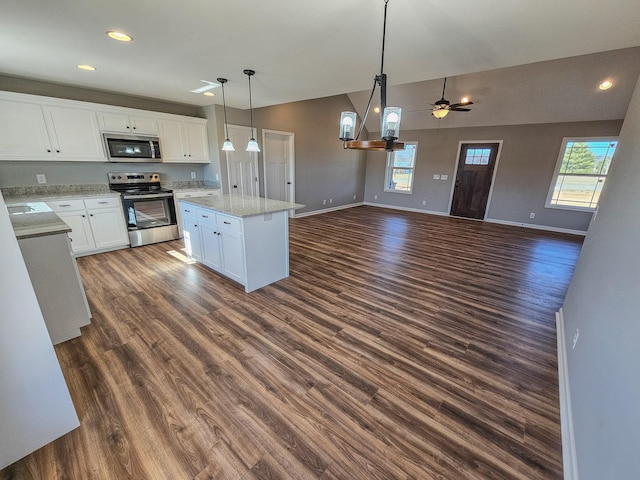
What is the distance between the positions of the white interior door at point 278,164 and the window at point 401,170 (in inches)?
132

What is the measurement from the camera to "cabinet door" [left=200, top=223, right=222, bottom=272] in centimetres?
328

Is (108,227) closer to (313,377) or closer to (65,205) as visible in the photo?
(65,205)

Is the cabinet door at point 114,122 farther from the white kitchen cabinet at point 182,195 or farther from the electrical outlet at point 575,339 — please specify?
the electrical outlet at point 575,339

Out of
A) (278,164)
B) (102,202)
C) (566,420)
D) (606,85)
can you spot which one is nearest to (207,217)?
(102,202)

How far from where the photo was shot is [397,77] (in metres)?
2.97

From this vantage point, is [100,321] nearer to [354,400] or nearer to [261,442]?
[261,442]

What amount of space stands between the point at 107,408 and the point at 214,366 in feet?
2.05

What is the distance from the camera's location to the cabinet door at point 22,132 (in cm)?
321

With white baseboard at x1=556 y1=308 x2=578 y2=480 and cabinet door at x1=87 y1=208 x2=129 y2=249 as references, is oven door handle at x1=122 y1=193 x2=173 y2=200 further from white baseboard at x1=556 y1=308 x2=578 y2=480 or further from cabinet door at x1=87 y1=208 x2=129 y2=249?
white baseboard at x1=556 y1=308 x2=578 y2=480

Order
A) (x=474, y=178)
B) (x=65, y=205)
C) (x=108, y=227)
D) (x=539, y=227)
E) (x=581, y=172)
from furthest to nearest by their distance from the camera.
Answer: (x=474, y=178)
(x=539, y=227)
(x=581, y=172)
(x=108, y=227)
(x=65, y=205)

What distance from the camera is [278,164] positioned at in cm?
611

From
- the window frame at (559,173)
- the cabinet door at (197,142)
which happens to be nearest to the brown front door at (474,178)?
the window frame at (559,173)

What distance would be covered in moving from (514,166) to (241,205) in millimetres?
6593

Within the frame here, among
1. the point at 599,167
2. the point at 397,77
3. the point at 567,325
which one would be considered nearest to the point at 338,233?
the point at 397,77
